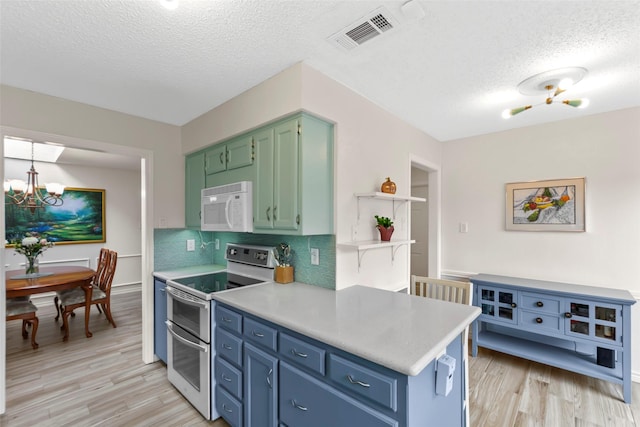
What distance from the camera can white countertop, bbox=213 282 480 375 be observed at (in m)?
1.21

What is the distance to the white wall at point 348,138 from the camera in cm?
204

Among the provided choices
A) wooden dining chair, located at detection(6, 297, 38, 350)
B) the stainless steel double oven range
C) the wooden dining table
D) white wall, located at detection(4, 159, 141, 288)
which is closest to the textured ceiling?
the stainless steel double oven range

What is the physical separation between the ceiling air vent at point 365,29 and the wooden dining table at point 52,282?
154 inches

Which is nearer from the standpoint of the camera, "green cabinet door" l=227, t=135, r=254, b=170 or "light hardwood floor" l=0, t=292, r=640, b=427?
"light hardwood floor" l=0, t=292, r=640, b=427

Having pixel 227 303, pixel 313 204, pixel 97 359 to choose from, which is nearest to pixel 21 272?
pixel 97 359

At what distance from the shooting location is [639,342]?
2578 millimetres

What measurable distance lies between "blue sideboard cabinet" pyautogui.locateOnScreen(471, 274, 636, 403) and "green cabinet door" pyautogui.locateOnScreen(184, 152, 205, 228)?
3.02 meters

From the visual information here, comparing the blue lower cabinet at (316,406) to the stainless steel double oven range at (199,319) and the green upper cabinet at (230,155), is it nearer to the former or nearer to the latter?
the stainless steel double oven range at (199,319)

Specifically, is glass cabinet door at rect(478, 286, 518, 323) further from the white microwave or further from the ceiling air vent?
the ceiling air vent

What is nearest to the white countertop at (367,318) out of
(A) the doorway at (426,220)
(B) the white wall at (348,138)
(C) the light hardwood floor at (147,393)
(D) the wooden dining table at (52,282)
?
(B) the white wall at (348,138)

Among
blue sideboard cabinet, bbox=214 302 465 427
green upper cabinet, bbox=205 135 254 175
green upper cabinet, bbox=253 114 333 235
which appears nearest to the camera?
blue sideboard cabinet, bbox=214 302 465 427

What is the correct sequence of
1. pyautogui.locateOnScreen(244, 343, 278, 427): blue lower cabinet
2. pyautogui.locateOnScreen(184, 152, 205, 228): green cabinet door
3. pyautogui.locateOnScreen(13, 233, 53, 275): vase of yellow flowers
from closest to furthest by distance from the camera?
pyautogui.locateOnScreen(244, 343, 278, 427): blue lower cabinet
pyautogui.locateOnScreen(184, 152, 205, 228): green cabinet door
pyautogui.locateOnScreen(13, 233, 53, 275): vase of yellow flowers

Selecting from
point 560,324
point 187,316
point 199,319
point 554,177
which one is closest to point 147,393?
point 187,316

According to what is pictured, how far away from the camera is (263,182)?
2279 millimetres
